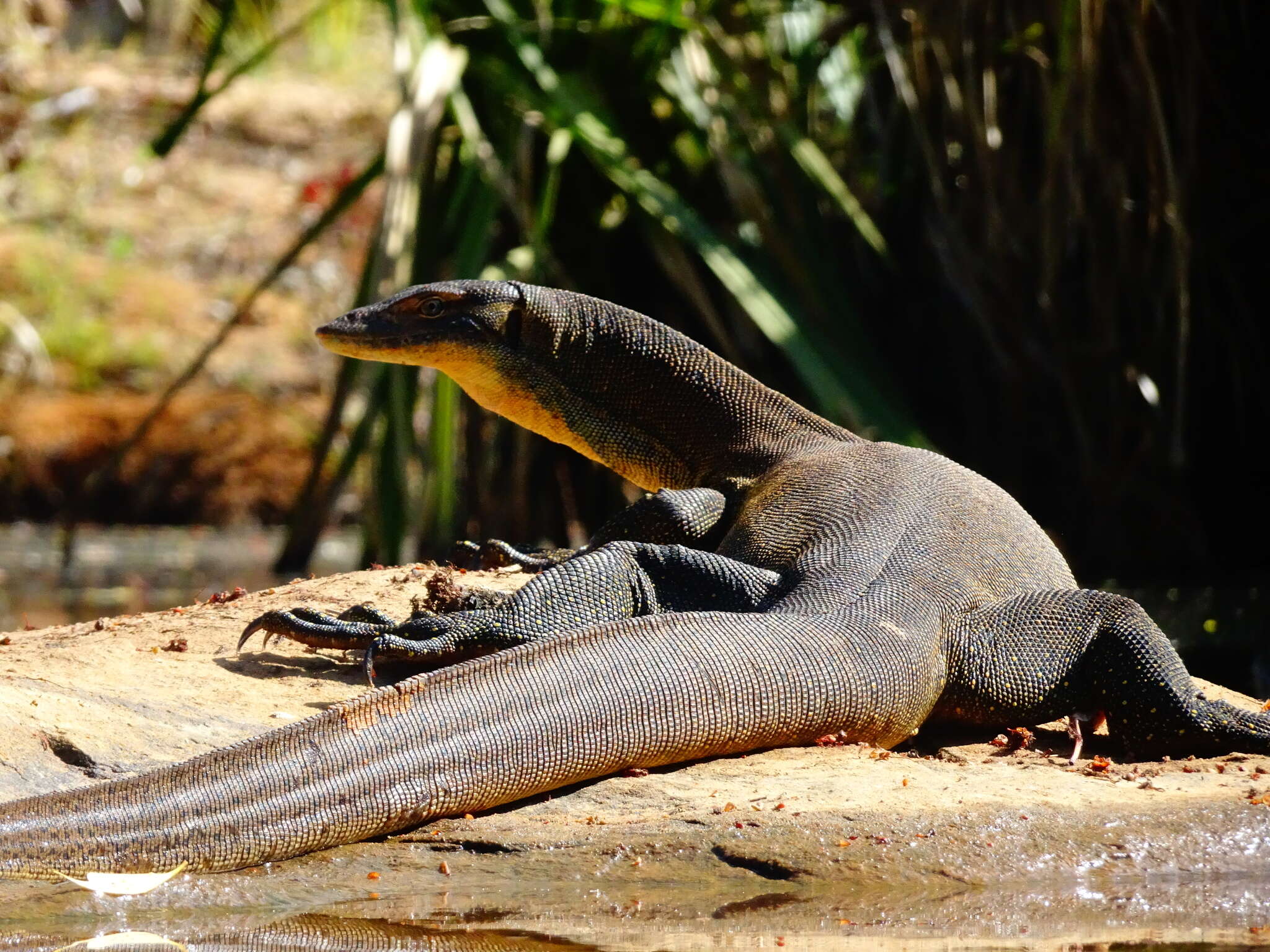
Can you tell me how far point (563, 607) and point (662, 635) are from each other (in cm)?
53

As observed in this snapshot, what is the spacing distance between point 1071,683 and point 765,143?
5.62 metres

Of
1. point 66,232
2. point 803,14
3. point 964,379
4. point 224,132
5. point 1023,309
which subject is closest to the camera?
point 1023,309

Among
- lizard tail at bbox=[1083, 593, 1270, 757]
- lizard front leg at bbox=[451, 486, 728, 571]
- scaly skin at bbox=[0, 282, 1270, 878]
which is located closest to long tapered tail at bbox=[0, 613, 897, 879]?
scaly skin at bbox=[0, 282, 1270, 878]

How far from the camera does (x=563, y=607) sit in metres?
3.98

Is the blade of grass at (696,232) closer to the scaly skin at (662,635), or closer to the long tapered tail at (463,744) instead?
the scaly skin at (662,635)

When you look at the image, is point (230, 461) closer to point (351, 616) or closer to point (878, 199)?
point (878, 199)

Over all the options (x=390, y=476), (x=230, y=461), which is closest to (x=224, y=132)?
(x=230, y=461)

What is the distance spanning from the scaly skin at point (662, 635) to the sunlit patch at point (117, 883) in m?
0.02

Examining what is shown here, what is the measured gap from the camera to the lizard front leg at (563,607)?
12.9ft

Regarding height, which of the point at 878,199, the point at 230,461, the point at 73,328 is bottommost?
the point at 230,461

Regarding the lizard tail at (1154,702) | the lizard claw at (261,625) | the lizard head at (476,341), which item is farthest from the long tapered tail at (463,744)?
the lizard head at (476,341)

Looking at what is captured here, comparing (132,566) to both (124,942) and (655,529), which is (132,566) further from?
(124,942)

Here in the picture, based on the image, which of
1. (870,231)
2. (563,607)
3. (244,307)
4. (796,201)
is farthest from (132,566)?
(563,607)

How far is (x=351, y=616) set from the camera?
13.3ft
